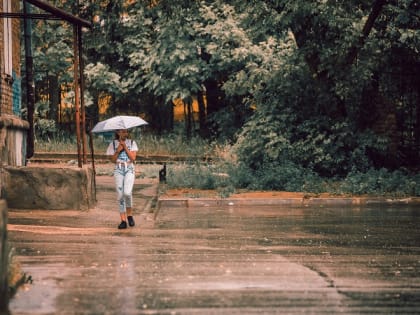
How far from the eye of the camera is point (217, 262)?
11.5m

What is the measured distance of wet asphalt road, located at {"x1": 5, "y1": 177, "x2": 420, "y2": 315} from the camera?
8750 millimetres

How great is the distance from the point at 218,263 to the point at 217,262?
9cm

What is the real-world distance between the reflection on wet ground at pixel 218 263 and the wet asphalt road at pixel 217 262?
0.04 feet

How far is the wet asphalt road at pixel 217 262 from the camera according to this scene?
8750 millimetres

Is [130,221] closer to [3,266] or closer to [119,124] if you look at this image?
[119,124]

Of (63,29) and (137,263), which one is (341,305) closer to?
(137,263)

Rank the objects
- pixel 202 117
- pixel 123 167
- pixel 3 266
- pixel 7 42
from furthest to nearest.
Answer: pixel 202 117, pixel 7 42, pixel 123 167, pixel 3 266

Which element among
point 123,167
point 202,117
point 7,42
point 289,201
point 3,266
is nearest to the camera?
point 3,266

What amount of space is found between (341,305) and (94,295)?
7.79ft

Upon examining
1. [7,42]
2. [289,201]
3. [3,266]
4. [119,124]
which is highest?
[7,42]

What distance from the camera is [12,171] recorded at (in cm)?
1789

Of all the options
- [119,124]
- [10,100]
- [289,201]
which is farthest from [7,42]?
[289,201]

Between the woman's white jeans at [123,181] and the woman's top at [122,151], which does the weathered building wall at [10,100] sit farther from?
the woman's white jeans at [123,181]

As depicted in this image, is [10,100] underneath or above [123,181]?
above
